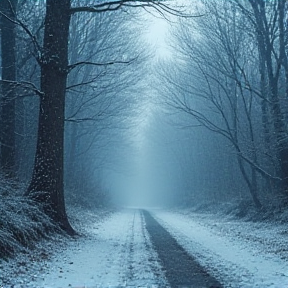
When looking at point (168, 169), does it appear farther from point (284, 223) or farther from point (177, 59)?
point (284, 223)

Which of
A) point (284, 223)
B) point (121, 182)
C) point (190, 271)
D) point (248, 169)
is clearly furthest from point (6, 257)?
point (121, 182)

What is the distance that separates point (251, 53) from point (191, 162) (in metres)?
24.8

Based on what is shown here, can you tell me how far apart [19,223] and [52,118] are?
150 inches

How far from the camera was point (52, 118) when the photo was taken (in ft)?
38.1

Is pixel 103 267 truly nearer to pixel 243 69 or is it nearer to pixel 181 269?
pixel 181 269

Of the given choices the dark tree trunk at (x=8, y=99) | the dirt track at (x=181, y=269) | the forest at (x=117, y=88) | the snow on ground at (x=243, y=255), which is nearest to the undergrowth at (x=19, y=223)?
the forest at (x=117, y=88)

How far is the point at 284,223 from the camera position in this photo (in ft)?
Answer: 49.4

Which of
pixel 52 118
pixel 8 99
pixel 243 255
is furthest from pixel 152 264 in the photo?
pixel 8 99

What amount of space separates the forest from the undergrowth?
0.03 m

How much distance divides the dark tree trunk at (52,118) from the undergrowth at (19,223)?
58 centimetres

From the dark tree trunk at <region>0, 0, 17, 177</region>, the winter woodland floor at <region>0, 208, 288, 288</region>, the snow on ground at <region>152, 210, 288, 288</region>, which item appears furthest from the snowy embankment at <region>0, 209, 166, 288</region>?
the dark tree trunk at <region>0, 0, 17, 177</region>

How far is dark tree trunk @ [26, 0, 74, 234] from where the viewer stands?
37.6 ft

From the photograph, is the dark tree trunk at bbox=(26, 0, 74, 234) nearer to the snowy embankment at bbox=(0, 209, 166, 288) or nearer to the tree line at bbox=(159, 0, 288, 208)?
the snowy embankment at bbox=(0, 209, 166, 288)

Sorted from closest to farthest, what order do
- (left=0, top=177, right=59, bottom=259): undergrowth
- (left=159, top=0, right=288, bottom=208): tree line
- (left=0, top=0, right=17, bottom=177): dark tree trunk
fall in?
(left=0, top=177, right=59, bottom=259): undergrowth → (left=0, top=0, right=17, bottom=177): dark tree trunk → (left=159, top=0, right=288, bottom=208): tree line
